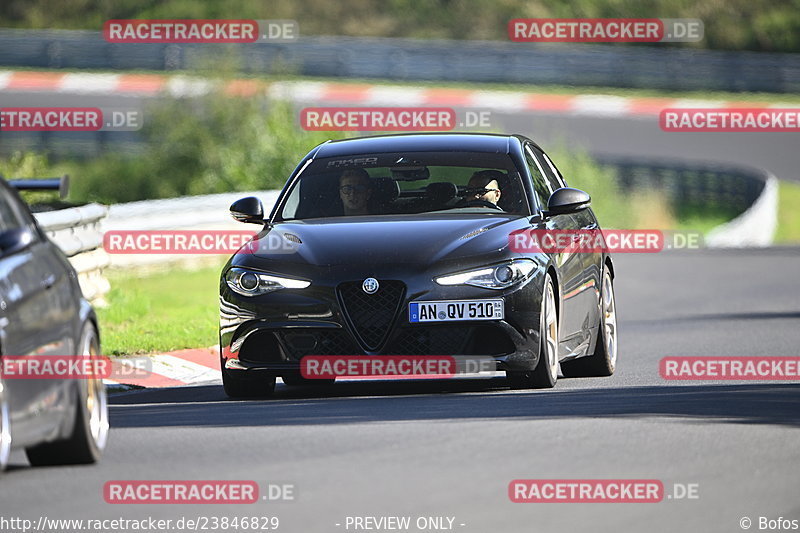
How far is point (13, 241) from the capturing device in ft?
26.9

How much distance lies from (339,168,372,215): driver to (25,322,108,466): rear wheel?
11.5 feet

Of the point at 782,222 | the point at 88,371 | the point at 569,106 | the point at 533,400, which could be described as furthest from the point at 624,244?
the point at 88,371

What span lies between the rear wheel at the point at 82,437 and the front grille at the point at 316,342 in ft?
7.58

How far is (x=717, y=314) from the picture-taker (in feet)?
62.4

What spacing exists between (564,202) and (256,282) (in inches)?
82.6

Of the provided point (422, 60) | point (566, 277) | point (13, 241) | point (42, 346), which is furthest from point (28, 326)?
point (422, 60)

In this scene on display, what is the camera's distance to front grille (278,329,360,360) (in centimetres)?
1106

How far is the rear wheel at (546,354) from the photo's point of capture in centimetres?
1130

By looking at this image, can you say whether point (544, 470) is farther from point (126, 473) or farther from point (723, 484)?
point (126, 473)

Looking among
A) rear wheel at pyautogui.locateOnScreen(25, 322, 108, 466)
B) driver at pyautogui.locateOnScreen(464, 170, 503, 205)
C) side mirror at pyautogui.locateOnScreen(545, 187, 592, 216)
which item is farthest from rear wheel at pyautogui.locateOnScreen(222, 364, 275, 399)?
rear wheel at pyautogui.locateOnScreen(25, 322, 108, 466)

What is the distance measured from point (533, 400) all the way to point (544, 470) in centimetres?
262

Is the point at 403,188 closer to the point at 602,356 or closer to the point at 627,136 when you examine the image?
the point at 602,356

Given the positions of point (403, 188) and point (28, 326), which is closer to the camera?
point (28, 326)

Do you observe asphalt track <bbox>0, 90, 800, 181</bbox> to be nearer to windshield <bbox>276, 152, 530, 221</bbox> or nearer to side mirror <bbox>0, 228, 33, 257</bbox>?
windshield <bbox>276, 152, 530, 221</bbox>
